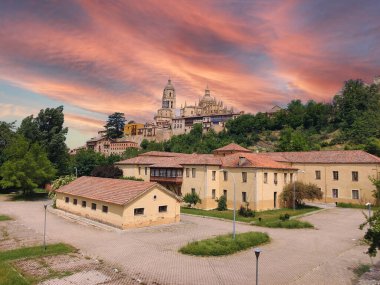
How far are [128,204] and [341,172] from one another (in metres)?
35.1

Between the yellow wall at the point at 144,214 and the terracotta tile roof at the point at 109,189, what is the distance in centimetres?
55

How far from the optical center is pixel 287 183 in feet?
158

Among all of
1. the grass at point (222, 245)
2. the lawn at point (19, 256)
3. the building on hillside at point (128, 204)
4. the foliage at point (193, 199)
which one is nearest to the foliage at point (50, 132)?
the building on hillside at point (128, 204)

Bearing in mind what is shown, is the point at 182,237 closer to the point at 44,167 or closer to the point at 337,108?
the point at 44,167

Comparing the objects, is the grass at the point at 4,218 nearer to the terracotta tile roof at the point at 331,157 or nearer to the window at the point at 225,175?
the window at the point at 225,175

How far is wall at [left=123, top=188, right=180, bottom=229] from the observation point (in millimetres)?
31489

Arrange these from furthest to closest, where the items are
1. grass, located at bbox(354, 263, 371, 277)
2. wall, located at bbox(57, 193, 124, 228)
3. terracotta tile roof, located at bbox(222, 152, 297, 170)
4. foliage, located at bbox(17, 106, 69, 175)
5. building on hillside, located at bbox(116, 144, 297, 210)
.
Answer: foliage, located at bbox(17, 106, 69, 175) → terracotta tile roof, located at bbox(222, 152, 297, 170) → building on hillside, located at bbox(116, 144, 297, 210) → wall, located at bbox(57, 193, 124, 228) → grass, located at bbox(354, 263, 371, 277)

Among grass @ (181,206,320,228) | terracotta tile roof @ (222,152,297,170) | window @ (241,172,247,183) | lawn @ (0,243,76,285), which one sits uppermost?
terracotta tile roof @ (222,152,297,170)

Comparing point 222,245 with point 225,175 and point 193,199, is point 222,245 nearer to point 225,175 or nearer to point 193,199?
point 193,199

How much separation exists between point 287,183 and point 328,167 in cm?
890

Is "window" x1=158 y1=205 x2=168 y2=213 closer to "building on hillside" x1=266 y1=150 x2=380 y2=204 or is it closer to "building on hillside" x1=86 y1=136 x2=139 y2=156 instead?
"building on hillside" x1=266 y1=150 x2=380 y2=204

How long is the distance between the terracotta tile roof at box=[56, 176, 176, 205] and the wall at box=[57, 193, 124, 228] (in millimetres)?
574

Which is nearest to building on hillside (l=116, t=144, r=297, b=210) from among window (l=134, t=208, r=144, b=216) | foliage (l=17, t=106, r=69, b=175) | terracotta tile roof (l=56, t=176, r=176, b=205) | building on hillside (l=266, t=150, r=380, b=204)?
building on hillside (l=266, t=150, r=380, b=204)

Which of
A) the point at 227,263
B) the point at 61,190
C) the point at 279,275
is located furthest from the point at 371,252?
the point at 61,190
